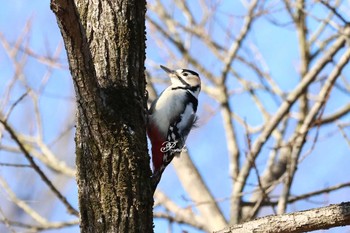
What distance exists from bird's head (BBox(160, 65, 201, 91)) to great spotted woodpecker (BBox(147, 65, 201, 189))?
155mm

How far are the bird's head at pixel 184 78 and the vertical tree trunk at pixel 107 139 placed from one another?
6.78 ft

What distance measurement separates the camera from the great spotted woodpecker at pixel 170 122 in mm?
3840

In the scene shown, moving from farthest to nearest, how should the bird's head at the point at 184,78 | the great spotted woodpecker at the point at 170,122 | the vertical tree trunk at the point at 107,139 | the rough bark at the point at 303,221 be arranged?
the bird's head at the point at 184,78
the great spotted woodpecker at the point at 170,122
the vertical tree trunk at the point at 107,139
the rough bark at the point at 303,221

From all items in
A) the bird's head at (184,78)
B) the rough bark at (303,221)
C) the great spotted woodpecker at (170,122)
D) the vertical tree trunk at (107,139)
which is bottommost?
the rough bark at (303,221)

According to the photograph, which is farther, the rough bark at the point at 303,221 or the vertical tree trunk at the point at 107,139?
the vertical tree trunk at the point at 107,139

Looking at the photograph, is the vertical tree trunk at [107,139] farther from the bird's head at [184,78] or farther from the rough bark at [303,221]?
the bird's head at [184,78]

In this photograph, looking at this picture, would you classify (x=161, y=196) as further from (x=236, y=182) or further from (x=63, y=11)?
(x=63, y=11)

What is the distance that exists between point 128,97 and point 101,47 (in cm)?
22

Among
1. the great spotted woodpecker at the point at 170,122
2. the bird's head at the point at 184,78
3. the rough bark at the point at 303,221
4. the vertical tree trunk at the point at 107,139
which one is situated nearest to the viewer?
the rough bark at the point at 303,221

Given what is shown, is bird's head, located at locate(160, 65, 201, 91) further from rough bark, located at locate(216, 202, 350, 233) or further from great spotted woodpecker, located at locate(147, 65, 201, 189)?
rough bark, located at locate(216, 202, 350, 233)

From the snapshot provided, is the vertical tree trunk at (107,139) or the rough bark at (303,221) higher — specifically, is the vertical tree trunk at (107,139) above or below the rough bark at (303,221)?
above

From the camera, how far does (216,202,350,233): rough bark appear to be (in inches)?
84.4

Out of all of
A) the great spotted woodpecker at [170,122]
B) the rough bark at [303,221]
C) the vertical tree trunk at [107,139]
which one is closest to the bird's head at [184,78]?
the great spotted woodpecker at [170,122]

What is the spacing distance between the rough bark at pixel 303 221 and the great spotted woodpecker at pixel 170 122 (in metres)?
1.38
